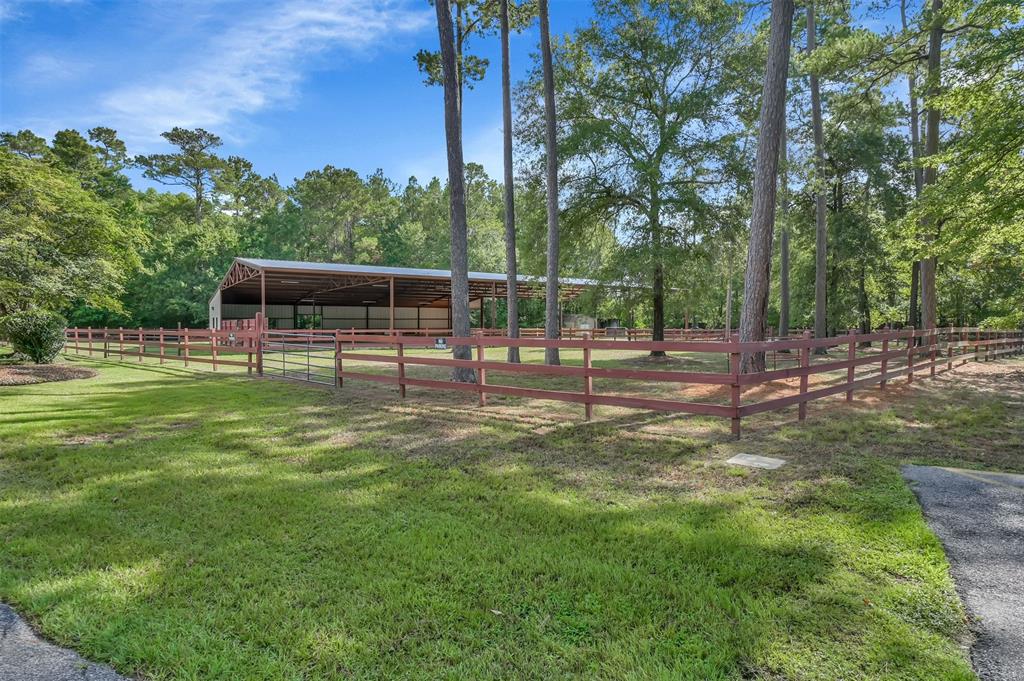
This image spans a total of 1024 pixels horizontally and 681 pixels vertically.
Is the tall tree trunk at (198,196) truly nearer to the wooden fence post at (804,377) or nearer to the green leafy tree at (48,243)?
the green leafy tree at (48,243)

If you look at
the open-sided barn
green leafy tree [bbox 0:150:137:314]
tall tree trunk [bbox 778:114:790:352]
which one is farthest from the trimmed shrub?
tall tree trunk [bbox 778:114:790:352]

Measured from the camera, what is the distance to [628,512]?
11.9 ft

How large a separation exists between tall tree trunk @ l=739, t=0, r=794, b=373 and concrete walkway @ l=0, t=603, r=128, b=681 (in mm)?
9081

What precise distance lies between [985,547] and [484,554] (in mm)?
2969

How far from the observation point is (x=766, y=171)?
8914 mm

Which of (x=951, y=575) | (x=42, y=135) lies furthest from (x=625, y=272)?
(x=42, y=135)

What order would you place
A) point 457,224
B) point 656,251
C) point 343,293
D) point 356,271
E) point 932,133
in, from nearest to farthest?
point 457,224
point 932,133
point 656,251
point 356,271
point 343,293

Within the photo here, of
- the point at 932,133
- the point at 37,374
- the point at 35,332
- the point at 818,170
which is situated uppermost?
the point at 932,133

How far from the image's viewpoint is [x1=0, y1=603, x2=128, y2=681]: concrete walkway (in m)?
2.01

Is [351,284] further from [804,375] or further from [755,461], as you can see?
[755,461]

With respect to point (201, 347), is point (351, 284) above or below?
above

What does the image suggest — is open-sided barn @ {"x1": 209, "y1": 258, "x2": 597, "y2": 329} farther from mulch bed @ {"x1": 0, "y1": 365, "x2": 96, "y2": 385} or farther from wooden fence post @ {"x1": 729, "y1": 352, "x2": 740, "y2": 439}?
wooden fence post @ {"x1": 729, "y1": 352, "x2": 740, "y2": 439}

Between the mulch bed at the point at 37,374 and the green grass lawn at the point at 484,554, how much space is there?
22.6ft

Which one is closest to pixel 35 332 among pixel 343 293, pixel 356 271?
pixel 356 271
